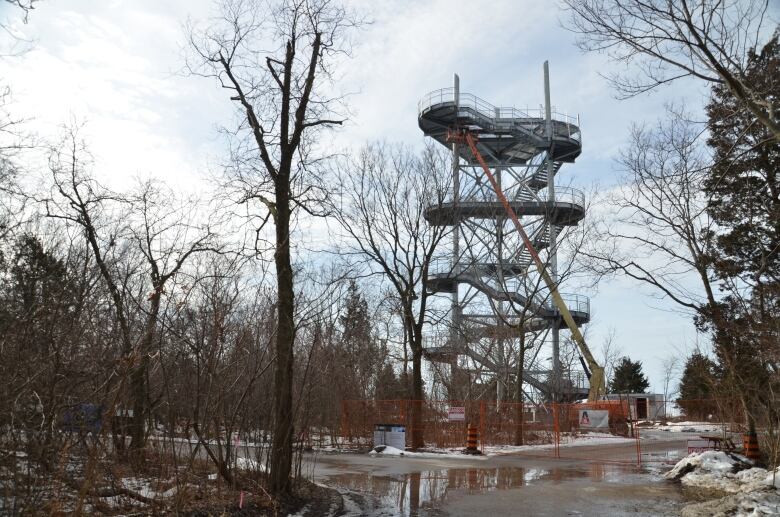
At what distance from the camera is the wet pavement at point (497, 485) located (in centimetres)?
1117

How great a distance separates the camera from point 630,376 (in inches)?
2977

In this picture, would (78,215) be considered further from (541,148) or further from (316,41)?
(541,148)

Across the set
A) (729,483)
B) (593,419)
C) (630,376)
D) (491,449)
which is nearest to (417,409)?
(491,449)

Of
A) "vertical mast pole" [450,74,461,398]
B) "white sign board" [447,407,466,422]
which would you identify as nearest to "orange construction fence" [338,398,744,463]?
"white sign board" [447,407,466,422]

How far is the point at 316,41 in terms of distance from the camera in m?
12.1

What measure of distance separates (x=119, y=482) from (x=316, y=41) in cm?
804

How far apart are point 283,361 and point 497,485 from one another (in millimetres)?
6399

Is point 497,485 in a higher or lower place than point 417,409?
lower

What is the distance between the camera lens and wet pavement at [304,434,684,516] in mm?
11172

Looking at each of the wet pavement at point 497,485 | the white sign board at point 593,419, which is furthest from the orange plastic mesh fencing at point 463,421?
the wet pavement at point 497,485

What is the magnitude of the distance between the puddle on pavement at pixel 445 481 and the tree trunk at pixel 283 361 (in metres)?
2.04

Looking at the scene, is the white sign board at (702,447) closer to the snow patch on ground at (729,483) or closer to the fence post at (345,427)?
the snow patch on ground at (729,483)

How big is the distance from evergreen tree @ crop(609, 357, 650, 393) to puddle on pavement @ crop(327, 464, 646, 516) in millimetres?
59061

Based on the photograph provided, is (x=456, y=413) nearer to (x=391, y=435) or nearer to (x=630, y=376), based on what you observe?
(x=391, y=435)
